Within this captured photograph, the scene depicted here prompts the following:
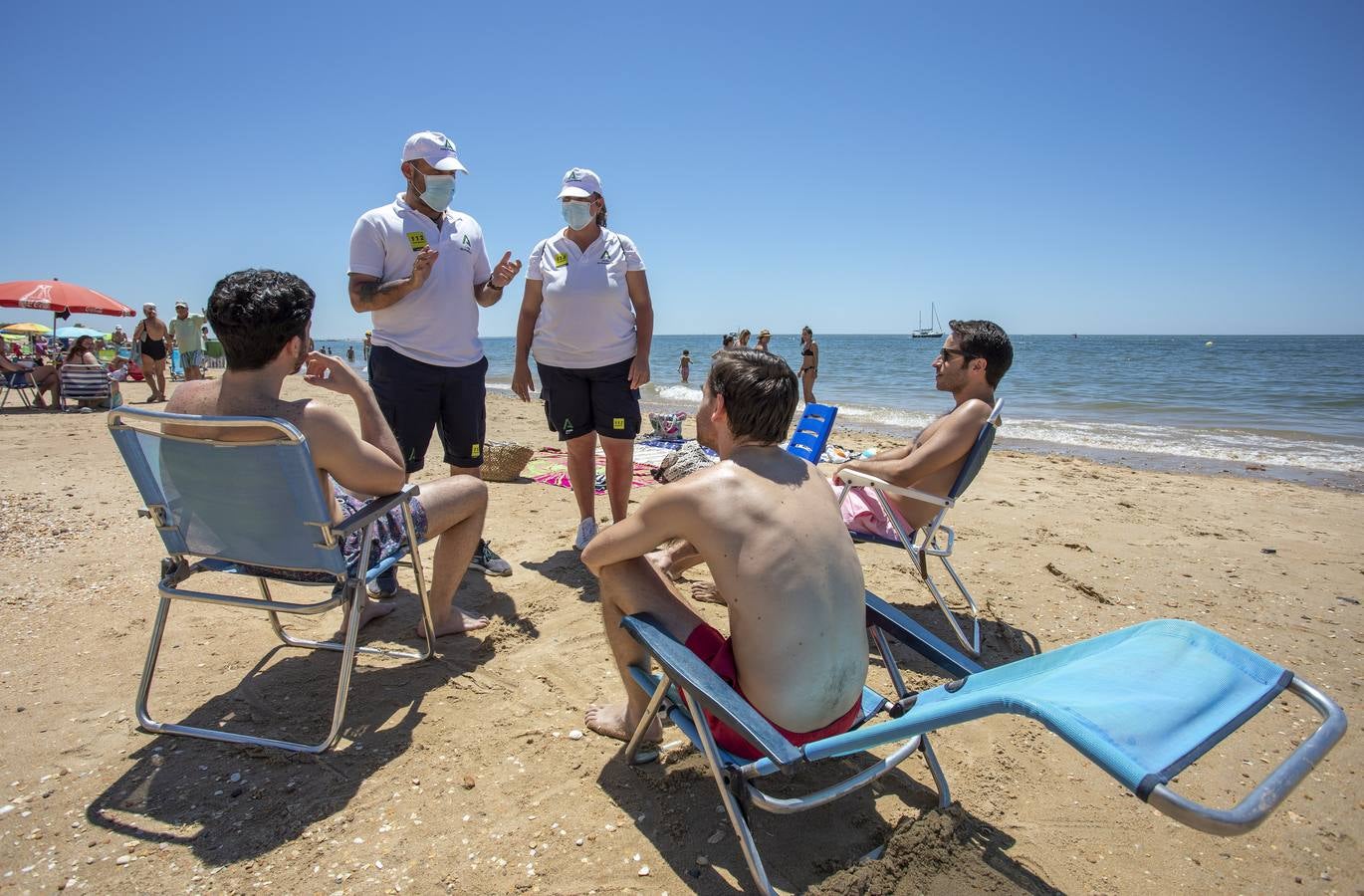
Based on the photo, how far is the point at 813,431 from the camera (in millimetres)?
3707

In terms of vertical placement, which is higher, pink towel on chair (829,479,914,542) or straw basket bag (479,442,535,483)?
pink towel on chair (829,479,914,542)

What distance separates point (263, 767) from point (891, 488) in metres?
2.62

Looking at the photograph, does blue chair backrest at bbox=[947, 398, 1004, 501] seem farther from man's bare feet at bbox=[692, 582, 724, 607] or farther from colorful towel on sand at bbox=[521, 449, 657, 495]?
colorful towel on sand at bbox=[521, 449, 657, 495]

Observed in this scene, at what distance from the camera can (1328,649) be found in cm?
333

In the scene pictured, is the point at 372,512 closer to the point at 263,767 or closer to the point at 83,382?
the point at 263,767

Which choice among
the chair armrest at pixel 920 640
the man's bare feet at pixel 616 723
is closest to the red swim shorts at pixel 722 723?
the chair armrest at pixel 920 640

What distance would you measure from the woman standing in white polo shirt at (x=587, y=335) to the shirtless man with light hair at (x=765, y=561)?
207 cm

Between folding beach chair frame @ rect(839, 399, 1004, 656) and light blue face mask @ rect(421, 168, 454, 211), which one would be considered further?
light blue face mask @ rect(421, 168, 454, 211)

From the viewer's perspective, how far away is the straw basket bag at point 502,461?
5941 mm

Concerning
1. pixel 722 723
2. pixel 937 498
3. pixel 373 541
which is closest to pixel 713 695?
pixel 722 723

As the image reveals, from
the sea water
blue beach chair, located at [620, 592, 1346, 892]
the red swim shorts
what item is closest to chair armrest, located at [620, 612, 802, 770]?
blue beach chair, located at [620, 592, 1346, 892]

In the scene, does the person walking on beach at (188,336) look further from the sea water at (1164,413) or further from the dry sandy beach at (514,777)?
the dry sandy beach at (514,777)

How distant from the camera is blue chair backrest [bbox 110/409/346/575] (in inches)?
81.2

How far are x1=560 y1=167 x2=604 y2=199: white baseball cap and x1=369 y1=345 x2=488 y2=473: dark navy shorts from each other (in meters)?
1.04
